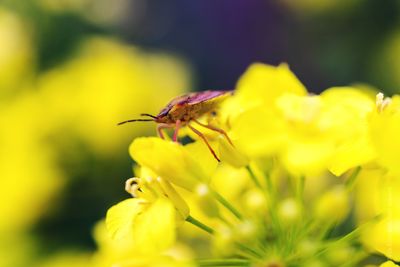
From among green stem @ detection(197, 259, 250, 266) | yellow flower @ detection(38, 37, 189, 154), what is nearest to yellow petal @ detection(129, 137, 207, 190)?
green stem @ detection(197, 259, 250, 266)

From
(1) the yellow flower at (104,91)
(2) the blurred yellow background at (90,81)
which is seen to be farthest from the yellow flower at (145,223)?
(1) the yellow flower at (104,91)

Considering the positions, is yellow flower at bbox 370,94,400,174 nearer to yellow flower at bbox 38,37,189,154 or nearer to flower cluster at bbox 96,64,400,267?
flower cluster at bbox 96,64,400,267

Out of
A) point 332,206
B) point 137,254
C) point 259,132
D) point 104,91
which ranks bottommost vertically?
point 104,91

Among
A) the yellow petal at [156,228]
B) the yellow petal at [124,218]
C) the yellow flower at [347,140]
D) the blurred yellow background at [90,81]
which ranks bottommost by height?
the blurred yellow background at [90,81]

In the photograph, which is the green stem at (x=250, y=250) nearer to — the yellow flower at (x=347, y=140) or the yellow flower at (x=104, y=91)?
the yellow flower at (x=347, y=140)

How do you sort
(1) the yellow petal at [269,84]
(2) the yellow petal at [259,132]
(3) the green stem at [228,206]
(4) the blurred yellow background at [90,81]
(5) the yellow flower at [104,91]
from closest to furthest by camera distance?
(2) the yellow petal at [259,132]
(3) the green stem at [228,206]
(1) the yellow petal at [269,84]
(4) the blurred yellow background at [90,81]
(5) the yellow flower at [104,91]

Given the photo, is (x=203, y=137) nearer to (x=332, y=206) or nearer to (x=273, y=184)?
(x=273, y=184)

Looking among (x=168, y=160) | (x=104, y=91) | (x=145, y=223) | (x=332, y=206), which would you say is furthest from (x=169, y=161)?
(x=104, y=91)

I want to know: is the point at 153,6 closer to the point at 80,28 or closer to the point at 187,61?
the point at 187,61
